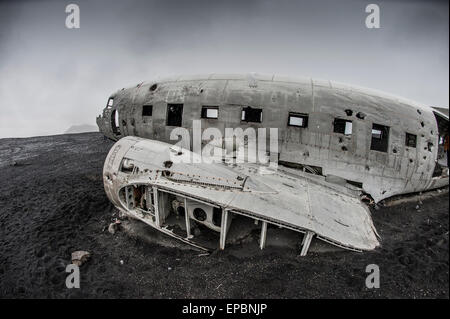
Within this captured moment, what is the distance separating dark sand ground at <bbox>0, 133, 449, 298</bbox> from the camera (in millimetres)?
5168

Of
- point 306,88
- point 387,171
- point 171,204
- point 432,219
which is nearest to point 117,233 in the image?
point 171,204

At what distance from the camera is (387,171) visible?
328 inches

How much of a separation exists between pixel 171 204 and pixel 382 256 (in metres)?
7.09

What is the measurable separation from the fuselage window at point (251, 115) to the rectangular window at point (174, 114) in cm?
319

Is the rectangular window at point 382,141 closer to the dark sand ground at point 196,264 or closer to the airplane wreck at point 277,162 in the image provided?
the airplane wreck at point 277,162

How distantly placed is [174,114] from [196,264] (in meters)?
6.85

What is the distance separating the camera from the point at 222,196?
231 inches

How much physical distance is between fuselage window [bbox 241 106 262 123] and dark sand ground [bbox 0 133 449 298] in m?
5.22
